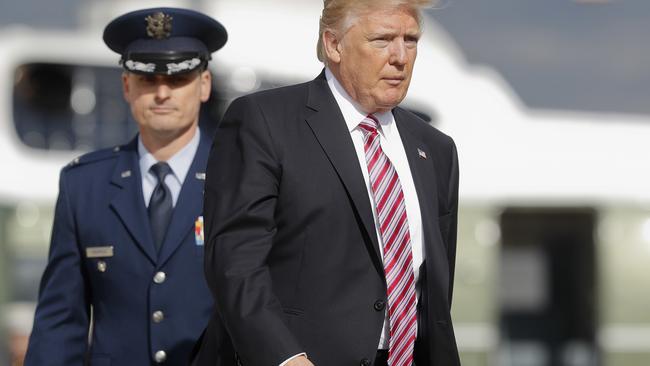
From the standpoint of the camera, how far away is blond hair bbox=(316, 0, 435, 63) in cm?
272

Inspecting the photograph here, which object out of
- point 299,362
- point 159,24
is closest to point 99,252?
point 159,24

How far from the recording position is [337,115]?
2.77m

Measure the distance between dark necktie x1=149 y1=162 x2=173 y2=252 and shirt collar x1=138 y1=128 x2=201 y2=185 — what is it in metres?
0.02

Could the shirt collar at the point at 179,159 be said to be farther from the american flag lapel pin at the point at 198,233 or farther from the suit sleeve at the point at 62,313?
the suit sleeve at the point at 62,313

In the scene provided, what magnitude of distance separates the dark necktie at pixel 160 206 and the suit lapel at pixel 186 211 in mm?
27

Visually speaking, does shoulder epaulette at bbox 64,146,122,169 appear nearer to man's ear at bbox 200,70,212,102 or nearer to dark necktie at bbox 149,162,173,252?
dark necktie at bbox 149,162,173,252

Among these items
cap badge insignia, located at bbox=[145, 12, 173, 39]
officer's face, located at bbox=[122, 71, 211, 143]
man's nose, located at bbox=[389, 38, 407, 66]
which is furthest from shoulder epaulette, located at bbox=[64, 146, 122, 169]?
man's nose, located at bbox=[389, 38, 407, 66]

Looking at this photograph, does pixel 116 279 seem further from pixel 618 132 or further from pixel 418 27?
pixel 618 132

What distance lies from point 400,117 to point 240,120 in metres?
0.40

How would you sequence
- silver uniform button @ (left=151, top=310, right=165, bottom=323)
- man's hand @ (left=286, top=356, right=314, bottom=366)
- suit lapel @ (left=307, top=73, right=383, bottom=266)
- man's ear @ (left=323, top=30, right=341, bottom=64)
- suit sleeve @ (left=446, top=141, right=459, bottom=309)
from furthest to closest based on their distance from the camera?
silver uniform button @ (left=151, top=310, right=165, bottom=323) → suit sleeve @ (left=446, top=141, right=459, bottom=309) → man's ear @ (left=323, top=30, right=341, bottom=64) → suit lapel @ (left=307, top=73, right=383, bottom=266) → man's hand @ (left=286, top=356, right=314, bottom=366)

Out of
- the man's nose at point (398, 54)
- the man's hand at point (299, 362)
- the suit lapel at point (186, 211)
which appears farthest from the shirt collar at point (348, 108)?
the suit lapel at point (186, 211)

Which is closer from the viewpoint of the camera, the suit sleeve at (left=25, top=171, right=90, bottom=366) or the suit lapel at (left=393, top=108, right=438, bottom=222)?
the suit lapel at (left=393, top=108, right=438, bottom=222)

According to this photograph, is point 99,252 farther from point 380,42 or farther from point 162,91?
point 380,42

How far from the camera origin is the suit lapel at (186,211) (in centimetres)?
340
